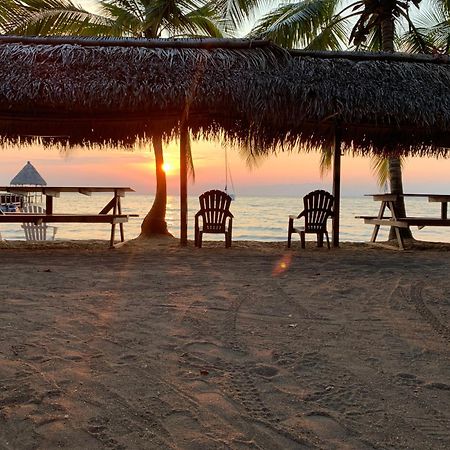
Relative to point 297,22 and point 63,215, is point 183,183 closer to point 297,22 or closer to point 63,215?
point 63,215

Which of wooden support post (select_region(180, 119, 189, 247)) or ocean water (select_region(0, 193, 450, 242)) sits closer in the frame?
wooden support post (select_region(180, 119, 189, 247))

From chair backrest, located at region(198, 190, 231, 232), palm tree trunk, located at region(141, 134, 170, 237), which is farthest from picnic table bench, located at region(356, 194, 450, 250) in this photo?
palm tree trunk, located at region(141, 134, 170, 237)

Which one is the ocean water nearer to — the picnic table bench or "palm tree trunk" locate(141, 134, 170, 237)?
"palm tree trunk" locate(141, 134, 170, 237)

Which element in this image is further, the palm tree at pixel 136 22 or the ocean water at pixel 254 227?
the ocean water at pixel 254 227

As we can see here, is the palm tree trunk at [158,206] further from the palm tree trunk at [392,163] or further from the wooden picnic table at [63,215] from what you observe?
the palm tree trunk at [392,163]

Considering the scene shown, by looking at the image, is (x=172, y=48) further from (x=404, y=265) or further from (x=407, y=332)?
(x=407, y=332)

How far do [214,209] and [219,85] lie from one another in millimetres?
1799

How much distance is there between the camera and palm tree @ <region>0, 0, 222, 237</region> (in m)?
9.17

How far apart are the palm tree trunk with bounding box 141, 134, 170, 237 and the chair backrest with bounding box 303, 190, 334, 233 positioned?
10.2ft

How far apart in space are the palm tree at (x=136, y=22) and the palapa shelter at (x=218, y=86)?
189 centimetres

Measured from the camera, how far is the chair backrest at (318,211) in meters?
7.09

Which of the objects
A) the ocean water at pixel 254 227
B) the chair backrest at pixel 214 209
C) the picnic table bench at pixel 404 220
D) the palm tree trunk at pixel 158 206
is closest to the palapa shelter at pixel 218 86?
the chair backrest at pixel 214 209

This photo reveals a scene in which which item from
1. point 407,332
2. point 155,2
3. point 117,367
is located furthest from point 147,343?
point 155,2

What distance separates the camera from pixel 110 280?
169 inches
